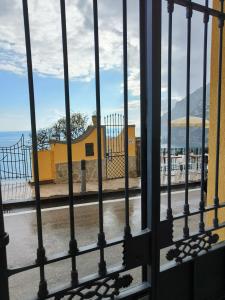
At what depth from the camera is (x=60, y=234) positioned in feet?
14.7

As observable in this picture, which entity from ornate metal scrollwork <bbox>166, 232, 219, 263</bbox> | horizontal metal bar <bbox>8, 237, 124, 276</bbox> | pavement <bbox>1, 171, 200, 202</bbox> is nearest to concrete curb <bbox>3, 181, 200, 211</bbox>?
pavement <bbox>1, 171, 200, 202</bbox>

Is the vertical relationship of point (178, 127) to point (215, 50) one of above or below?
below

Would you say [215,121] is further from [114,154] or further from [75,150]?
[114,154]

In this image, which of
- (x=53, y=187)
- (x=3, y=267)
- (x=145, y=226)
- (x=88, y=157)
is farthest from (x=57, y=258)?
(x=88, y=157)

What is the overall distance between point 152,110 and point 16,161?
8683 mm

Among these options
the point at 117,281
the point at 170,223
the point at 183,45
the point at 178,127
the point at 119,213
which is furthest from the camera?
the point at 178,127

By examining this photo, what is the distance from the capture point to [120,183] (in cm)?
914

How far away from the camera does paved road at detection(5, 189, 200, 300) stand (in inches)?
119

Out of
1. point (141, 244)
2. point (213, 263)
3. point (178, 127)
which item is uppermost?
point (178, 127)

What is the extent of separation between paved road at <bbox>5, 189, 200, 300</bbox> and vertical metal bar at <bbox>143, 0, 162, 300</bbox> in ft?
4.49

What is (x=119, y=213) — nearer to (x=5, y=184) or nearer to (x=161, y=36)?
(x=161, y=36)

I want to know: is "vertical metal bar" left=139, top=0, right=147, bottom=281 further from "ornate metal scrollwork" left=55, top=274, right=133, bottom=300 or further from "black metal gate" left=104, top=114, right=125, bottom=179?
"black metal gate" left=104, top=114, right=125, bottom=179

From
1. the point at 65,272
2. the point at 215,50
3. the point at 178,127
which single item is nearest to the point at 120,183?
the point at 178,127

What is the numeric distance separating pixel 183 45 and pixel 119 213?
170 inches
